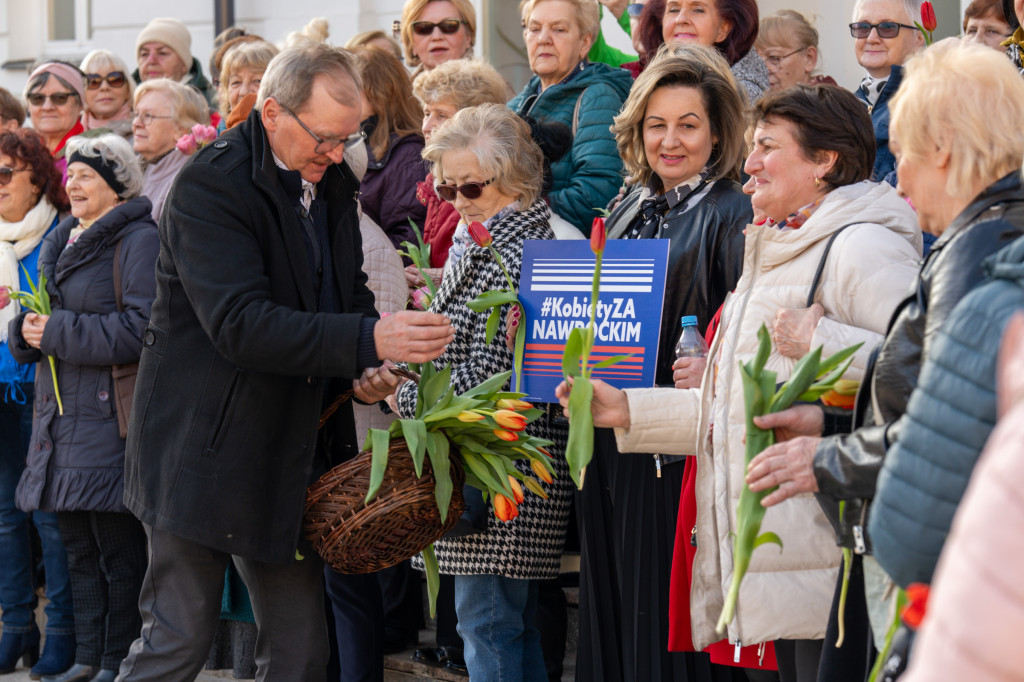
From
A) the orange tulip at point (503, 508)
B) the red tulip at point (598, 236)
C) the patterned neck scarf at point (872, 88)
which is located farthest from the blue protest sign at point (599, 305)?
the patterned neck scarf at point (872, 88)

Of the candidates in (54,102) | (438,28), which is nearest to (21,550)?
(54,102)

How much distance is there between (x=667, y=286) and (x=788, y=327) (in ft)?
2.70

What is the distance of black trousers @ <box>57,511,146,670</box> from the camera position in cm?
511

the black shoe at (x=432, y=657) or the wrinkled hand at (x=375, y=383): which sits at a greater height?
the wrinkled hand at (x=375, y=383)

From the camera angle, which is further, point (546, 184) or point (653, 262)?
point (546, 184)

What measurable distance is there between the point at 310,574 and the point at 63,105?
14.4 feet

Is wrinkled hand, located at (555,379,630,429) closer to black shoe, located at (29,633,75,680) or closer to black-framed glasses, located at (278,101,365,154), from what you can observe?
black-framed glasses, located at (278,101,365,154)

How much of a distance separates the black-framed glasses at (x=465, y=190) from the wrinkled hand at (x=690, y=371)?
1.05 m

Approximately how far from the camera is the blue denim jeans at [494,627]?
3.81 meters

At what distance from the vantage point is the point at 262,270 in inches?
131

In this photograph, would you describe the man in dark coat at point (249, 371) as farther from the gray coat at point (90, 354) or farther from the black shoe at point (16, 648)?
the black shoe at point (16, 648)

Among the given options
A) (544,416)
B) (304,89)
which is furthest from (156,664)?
(304,89)

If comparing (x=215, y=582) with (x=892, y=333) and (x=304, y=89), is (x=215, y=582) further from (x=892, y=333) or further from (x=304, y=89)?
(x=892, y=333)

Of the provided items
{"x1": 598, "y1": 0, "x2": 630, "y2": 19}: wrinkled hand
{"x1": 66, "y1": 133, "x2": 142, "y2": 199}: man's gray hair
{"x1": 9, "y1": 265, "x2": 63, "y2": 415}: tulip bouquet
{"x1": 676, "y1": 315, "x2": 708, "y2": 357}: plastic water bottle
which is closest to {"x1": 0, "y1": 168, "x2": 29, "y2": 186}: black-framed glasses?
{"x1": 66, "y1": 133, "x2": 142, "y2": 199}: man's gray hair
